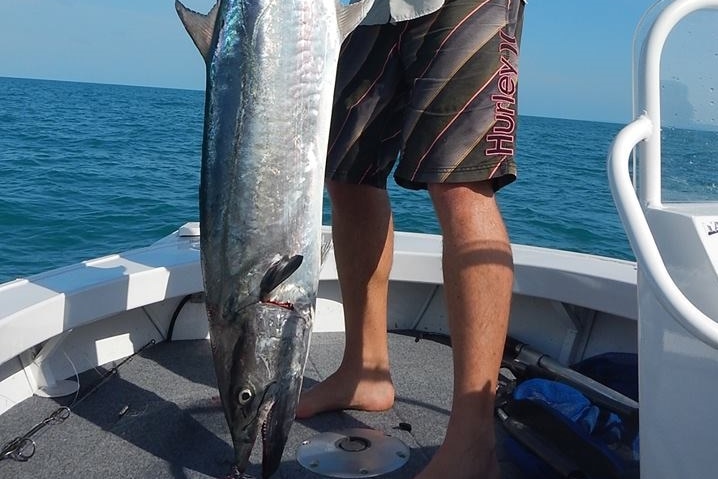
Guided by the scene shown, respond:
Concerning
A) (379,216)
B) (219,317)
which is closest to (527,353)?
(379,216)

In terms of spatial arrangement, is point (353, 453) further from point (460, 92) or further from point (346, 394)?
point (460, 92)

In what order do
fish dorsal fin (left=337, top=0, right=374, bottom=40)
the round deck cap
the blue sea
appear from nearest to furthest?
fish dorsal fin (left=337, top=0, right=374, bottom=40) < the round deck cap < the blue sea

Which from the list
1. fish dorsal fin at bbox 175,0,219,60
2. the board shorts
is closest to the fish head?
the board shorts

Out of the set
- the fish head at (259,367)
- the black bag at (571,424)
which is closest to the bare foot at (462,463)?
the black bag at (571,424)

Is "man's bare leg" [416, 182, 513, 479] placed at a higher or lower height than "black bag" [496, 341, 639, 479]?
higher

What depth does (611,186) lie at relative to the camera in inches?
47.7

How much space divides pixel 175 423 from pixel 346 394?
0.53m

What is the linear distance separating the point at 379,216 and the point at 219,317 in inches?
26.9

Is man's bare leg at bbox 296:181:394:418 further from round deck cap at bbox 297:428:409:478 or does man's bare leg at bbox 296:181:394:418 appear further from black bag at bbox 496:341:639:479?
black bag at bbox 496:341:639:479

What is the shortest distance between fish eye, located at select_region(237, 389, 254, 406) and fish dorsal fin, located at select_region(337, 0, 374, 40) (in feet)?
2.63

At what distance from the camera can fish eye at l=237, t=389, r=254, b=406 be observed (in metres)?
1.60

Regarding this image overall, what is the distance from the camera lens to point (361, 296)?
2154mm

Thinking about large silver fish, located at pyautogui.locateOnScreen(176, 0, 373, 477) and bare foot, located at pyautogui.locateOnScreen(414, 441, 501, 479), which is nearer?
large silver fish, located at pyautogui.locateOnScreen(176, 0, 373, 477)

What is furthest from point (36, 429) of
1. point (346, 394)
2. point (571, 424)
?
point (571, 424)
